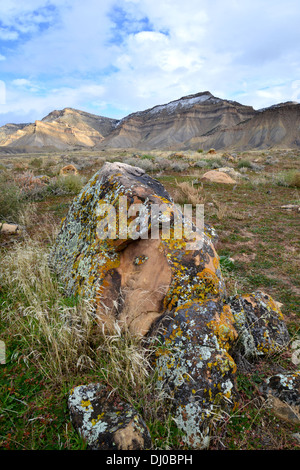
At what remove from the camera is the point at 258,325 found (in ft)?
8.12

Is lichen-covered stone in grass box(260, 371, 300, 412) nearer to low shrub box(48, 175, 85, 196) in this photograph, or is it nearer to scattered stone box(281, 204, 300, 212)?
scattered stone box(281, 204, 300, 212)

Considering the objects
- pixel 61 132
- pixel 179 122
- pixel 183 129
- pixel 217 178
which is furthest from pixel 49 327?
pixel 61 132

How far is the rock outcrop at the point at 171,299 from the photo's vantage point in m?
1.82

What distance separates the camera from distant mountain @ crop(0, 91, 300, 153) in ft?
234

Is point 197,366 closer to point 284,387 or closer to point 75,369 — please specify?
point 284,387

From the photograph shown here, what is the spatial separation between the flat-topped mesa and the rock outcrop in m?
0.01

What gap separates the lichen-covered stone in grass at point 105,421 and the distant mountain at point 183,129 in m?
77.0

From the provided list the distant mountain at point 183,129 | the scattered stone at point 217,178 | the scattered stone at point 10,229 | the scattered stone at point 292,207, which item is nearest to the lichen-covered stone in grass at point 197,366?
the scattered stone at point 10,229

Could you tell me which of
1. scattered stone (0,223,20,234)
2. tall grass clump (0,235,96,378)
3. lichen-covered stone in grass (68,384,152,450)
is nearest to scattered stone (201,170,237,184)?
scattered stone (0,223,20,234)

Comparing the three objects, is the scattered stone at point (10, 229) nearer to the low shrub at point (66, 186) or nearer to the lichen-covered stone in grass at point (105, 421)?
the low shrub at point (66, 186)

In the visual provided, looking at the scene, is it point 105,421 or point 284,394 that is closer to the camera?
point 105,421

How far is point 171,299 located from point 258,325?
3.12 ft
